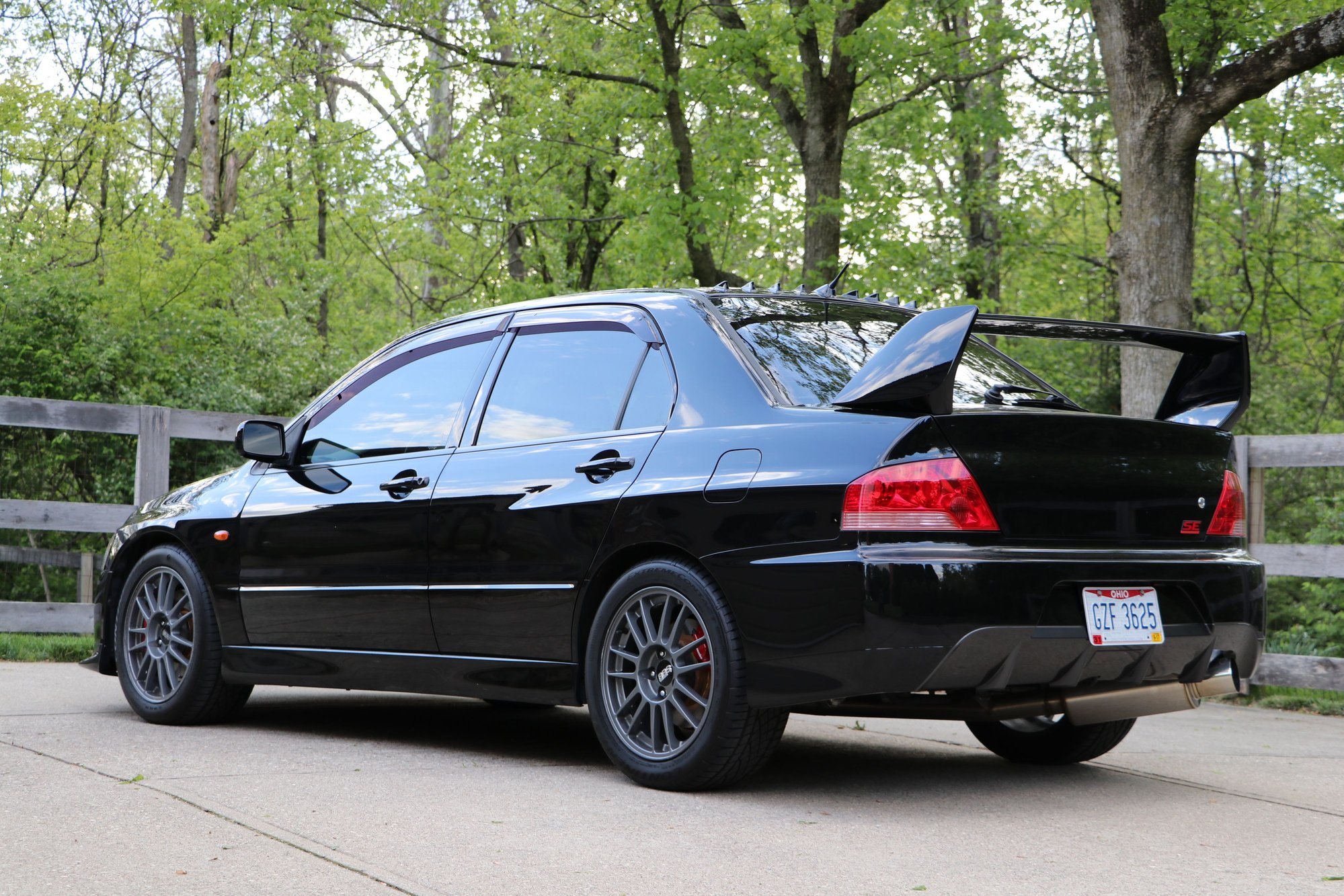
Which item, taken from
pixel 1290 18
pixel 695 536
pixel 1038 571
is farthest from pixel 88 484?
pixel 1290 18

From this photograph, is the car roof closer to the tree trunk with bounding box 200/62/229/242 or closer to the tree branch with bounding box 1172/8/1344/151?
the tree branch with bounding box 1172/8/1344/151

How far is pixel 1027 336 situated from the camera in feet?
14.9

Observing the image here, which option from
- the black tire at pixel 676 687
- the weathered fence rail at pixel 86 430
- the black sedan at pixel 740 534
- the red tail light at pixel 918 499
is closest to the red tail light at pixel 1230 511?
the black sedan at pixel 740 534

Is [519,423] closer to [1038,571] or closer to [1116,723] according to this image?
[1038,571]

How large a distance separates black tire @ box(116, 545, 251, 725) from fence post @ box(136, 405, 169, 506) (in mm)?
3189

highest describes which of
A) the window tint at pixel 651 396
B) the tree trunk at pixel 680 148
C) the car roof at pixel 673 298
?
the tree trunk at pixel 680 148

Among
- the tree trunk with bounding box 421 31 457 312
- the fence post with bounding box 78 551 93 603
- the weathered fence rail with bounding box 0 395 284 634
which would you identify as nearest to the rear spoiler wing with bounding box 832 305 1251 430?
the weathered fence rail with bounding box 0 395 284 634

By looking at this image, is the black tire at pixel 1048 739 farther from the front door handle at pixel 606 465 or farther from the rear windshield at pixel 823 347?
the front door handle at pixel 606 465

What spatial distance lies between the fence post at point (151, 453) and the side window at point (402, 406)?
153 inches

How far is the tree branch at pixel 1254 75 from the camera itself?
9.08m

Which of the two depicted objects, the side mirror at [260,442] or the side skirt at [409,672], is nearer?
the side skirt at [409,672]

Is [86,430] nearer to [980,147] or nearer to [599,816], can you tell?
[599,816]

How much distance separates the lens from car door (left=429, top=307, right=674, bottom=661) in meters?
4.78

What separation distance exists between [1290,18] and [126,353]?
11222 mm
